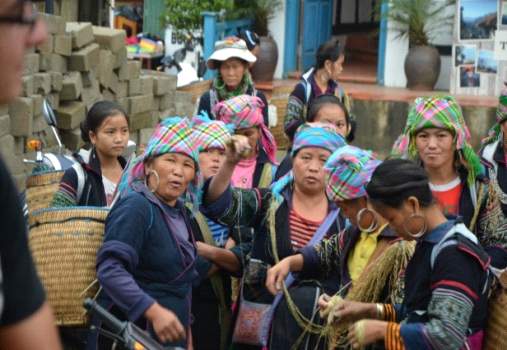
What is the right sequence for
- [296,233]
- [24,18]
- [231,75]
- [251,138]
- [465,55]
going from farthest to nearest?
[465,55]
[231,75]
[251,138]
[296,233]
[24,18]

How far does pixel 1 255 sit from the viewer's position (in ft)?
6.68

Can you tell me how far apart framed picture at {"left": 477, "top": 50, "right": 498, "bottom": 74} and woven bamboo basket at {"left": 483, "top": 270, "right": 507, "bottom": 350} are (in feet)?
33.2

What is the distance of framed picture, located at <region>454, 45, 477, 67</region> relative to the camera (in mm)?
14180

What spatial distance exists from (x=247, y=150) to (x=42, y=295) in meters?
2.69

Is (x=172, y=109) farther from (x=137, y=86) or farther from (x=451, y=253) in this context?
(x=451, y=253)

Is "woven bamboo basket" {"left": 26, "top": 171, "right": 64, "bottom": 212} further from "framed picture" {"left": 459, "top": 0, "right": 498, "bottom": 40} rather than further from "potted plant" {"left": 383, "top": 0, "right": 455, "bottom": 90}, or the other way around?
"framed picture" {"left": 459, "top": 0, "right": 498, "bottom": 40}

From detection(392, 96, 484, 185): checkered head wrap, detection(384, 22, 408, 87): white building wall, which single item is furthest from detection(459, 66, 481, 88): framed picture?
detection(392, 96, 484, 185): checkered head wrap

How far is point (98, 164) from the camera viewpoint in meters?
5.88

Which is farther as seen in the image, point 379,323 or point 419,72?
point 419,72

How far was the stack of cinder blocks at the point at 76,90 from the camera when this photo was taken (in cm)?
896

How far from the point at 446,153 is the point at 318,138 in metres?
0.59

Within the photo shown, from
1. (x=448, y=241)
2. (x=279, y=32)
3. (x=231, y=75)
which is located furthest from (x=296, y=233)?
(x=279, y=32)

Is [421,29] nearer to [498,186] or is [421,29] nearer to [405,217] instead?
[498,186]

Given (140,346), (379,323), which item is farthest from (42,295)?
(379,323)
